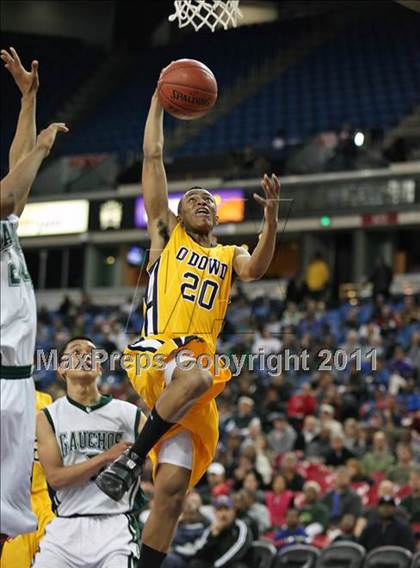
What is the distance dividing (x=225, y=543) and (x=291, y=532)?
0.82 meters

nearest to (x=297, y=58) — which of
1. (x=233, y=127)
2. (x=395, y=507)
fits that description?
(x=233, y=127)

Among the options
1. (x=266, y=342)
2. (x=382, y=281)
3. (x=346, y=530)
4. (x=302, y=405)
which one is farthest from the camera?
(x=382, y=281)

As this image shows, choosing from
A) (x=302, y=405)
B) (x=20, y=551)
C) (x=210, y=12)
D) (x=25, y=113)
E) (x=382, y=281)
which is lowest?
(x=20, y=551)

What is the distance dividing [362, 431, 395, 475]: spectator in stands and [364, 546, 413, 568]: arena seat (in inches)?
96.4

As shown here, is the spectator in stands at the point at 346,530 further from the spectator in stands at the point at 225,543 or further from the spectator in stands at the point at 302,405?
the spectator in stands at the point at 302,405

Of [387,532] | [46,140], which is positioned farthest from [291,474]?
[46,140]

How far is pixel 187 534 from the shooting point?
12.2 m

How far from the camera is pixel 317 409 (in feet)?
50.2

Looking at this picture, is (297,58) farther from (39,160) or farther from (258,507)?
(39,160)

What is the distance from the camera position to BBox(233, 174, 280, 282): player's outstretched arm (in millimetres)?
6535

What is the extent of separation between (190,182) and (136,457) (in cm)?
1638

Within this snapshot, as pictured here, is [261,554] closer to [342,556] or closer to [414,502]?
[342,556]

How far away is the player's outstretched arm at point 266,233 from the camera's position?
6.54 metres

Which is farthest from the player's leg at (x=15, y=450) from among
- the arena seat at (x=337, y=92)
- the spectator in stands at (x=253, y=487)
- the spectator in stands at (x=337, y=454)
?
the arena seat at (x=337, y=92)
